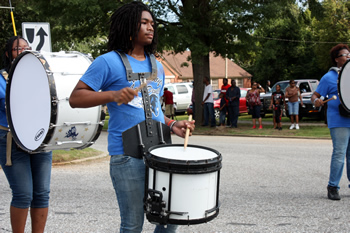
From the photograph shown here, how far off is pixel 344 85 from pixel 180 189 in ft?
12.6

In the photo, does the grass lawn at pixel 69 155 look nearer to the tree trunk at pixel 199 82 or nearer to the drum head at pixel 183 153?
the drum head at pixel 183 153

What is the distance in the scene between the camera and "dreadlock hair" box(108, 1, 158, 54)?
3.05 metres

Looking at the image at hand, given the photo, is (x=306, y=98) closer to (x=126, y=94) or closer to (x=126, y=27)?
(x=126, y=27)

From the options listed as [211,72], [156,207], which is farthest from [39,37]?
[211,72]

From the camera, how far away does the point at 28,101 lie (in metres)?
3.80

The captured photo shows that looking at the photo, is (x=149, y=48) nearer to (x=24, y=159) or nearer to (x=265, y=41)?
(x=24, y=159)

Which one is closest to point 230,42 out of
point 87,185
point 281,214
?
point 87,185

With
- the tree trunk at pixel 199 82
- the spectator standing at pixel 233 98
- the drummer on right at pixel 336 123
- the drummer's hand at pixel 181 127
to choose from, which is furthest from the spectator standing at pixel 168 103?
the drummer's hand at pixel 181 127

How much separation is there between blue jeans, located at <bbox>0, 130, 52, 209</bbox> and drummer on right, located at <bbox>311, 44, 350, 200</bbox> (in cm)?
364

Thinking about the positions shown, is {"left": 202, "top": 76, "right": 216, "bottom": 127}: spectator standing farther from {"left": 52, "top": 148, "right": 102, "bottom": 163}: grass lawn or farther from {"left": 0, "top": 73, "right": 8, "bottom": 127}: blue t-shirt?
{"left": 0, "top": 73, "right": 8, "bottom": 127}: blue t-shirt

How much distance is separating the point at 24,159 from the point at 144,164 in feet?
4.48

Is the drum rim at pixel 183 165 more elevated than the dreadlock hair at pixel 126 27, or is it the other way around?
the dreadlock hair at pixel 126 27

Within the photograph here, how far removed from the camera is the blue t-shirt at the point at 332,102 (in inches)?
234

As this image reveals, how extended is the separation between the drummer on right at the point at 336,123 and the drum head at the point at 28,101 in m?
3.67
